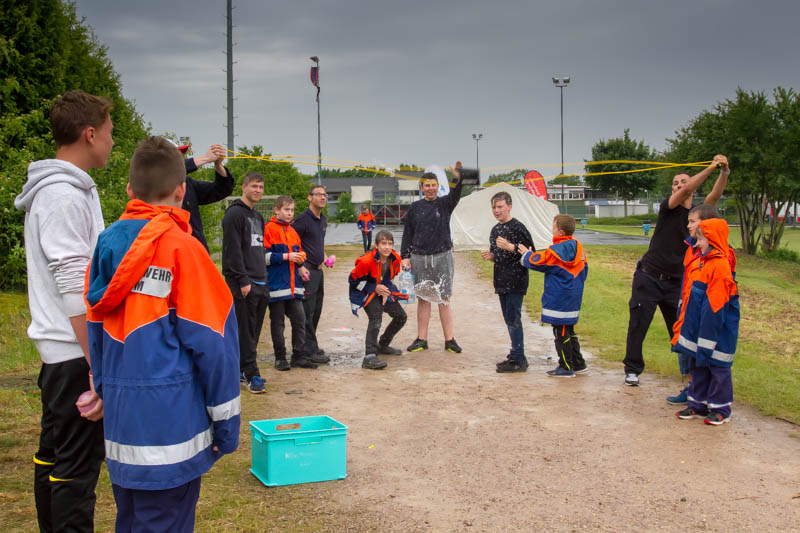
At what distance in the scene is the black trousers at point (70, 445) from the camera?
10.6ft

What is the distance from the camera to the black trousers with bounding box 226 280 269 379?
738 cm

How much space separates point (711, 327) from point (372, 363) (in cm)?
385

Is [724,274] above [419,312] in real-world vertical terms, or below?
above

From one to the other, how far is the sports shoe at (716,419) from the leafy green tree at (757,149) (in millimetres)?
20479

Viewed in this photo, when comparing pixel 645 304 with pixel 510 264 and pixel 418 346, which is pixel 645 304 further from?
pixel 418 346

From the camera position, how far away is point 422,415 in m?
6.59

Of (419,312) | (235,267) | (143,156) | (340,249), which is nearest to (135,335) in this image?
(143,156)

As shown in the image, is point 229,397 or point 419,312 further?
point 419,312

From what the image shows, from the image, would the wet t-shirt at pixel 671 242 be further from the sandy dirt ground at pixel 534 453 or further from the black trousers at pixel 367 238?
the black trousers at pixel 367 238

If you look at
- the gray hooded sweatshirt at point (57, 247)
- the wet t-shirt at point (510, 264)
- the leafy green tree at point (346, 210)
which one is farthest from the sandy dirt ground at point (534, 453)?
the leafy green tree at point (346, 210)

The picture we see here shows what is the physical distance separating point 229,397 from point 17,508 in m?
2.43

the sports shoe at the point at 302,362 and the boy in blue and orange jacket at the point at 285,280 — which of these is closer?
the boy in blue and orange jacket at the point at 285,280

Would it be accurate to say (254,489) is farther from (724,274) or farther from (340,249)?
(340,249)

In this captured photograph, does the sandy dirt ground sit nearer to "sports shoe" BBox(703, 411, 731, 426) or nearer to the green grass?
"sports shoe" BBox(703, 411, 731, 426)
